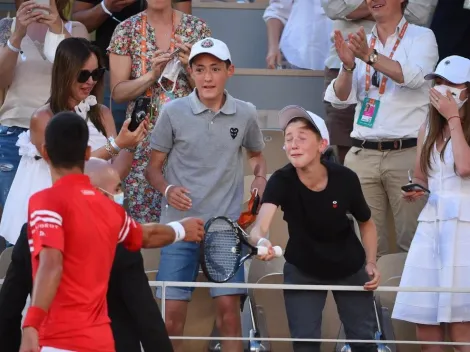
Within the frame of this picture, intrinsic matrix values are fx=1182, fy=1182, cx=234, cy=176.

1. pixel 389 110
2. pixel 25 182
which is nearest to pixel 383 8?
pixel 389 110

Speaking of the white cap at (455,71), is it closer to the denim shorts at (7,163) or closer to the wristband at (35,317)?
the denim shorts at (7,163)

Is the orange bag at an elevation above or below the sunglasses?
below

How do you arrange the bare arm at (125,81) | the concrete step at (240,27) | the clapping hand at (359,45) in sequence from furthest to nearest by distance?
the concrete step at (240,27), the bare arm at (125,81), the clapping hand at (359,45)

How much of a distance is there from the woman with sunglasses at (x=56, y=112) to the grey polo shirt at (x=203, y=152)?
0.25 m

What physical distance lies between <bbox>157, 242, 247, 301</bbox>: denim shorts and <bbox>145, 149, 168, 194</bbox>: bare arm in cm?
34

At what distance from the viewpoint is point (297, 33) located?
7875 millimetres

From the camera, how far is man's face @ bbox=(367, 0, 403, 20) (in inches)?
265

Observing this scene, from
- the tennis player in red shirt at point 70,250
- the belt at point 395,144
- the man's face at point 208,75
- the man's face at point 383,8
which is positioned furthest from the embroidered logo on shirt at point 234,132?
the tennis player in red shirt at point 70,250

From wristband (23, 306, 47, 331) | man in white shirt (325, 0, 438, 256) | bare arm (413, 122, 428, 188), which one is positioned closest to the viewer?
wristband (23, 306, 47, 331)

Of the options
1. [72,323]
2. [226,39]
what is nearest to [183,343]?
[72,323]

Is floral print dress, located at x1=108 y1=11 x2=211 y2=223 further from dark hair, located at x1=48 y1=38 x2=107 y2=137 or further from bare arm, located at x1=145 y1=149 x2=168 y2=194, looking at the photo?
dark hair, located at x1=48 y1=38 x2=107 y2=137

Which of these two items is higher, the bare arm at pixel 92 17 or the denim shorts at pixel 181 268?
the bare arm at pixel 92 17

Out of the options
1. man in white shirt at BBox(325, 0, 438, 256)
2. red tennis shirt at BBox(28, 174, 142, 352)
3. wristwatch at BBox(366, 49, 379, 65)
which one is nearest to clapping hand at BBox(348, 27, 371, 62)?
wristwatch at BBox(366, 49, 379, 65)

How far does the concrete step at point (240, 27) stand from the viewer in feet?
27.9
